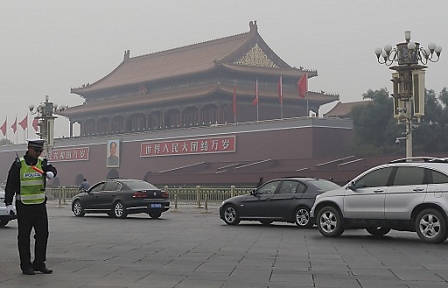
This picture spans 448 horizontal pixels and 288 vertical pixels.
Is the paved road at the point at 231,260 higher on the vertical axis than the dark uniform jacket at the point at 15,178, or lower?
lower

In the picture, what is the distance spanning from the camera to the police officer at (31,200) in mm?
8156

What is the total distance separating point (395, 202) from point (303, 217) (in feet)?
12.9

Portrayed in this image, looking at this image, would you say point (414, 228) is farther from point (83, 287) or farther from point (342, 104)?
point (342, 104)

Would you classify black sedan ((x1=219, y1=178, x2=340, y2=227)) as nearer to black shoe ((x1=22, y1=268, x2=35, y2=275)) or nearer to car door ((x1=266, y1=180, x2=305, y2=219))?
car door ((x1=266, y1=180, x2=305, y2=219))

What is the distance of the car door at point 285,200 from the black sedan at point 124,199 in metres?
5.27

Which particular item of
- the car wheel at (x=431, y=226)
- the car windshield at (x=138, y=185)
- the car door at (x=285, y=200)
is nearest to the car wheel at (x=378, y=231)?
the car wheel at (x=431, y=226)

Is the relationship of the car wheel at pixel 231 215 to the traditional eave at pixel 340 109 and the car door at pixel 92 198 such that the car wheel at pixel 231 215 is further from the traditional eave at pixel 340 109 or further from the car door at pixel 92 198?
the traditional eave at pixel 340 109

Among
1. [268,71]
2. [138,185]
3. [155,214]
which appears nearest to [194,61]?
[268,71]

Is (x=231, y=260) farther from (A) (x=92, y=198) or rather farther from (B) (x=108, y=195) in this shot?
(A) (x=92, y=198)

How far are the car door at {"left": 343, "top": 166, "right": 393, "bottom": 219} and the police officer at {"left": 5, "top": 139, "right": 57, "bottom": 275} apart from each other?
643 centimetres

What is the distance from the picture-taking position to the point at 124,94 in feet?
221

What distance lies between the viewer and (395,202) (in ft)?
40.3

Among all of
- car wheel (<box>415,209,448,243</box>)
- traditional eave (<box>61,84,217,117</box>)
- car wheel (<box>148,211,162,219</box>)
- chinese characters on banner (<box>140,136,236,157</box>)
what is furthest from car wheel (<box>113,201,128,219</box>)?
traditional eave (<box>61,84,217,117</box>)

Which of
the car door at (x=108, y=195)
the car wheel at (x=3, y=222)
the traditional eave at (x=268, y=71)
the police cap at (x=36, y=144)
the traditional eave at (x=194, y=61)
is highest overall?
the traditional eave at (x=194, y=61)
